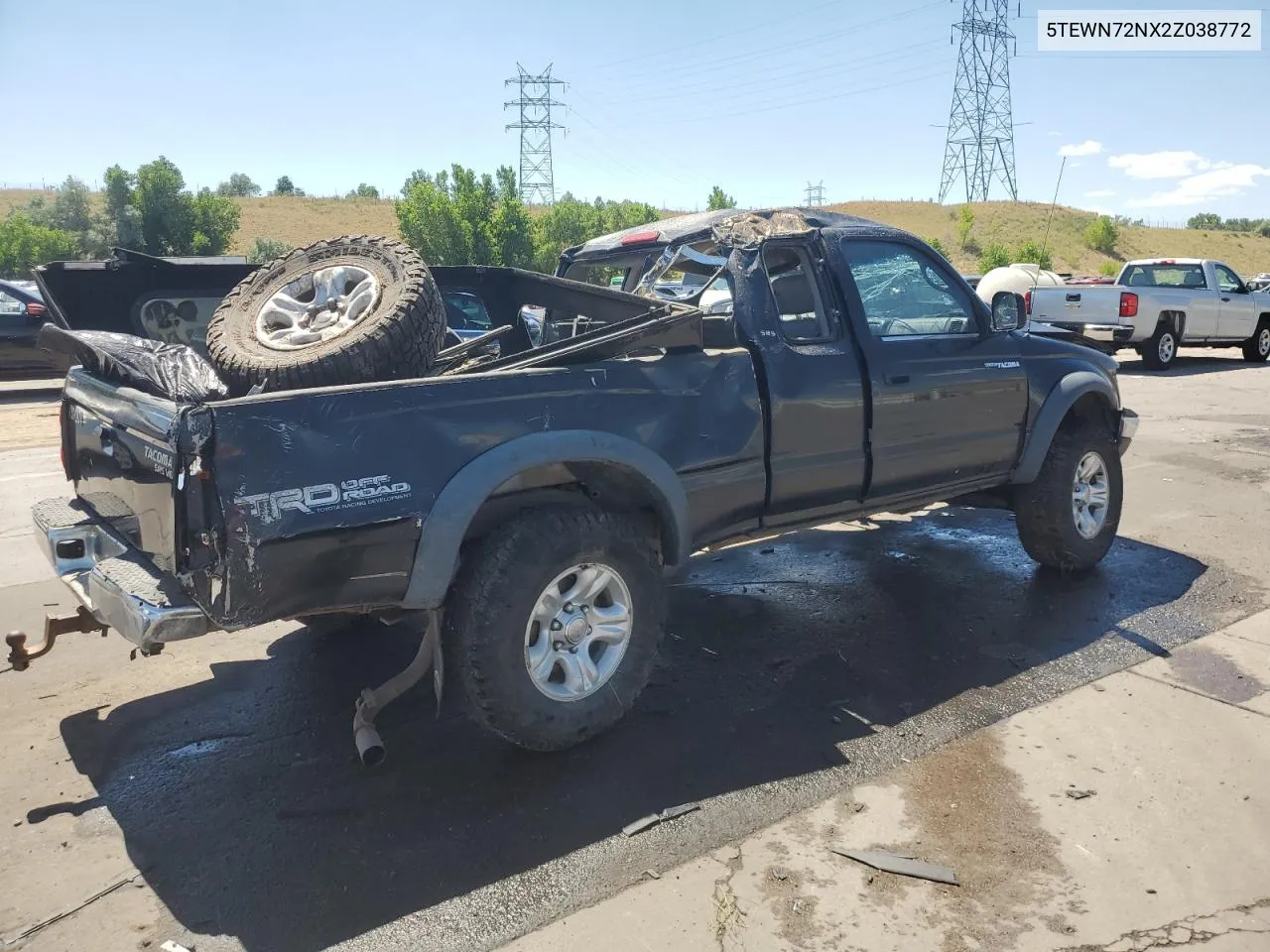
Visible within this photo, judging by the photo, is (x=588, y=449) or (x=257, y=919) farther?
(x=588, y=449)

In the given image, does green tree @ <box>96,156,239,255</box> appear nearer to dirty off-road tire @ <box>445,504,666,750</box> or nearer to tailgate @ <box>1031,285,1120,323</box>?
tailgate @ <box>1031,285,1120,323</box>

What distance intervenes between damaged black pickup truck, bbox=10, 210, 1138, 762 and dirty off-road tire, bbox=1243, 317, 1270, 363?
53.9 feet

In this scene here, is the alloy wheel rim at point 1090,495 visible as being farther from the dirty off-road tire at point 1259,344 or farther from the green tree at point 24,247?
the green tree at point 24,247

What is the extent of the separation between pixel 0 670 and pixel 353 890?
8.80 feet

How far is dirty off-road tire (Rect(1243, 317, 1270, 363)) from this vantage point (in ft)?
62.2

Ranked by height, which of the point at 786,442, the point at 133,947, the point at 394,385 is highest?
the point at 394,385

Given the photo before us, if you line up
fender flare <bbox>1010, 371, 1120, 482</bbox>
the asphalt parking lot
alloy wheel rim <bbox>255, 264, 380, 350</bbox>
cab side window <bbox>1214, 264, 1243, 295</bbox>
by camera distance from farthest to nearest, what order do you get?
1. cab side window <bbox>1214, 264, 1243, 295</bbox>
2. fender flare <bbox>1010, 371, 1120, 482</bbox>
3. alloy wheel rim <bbox>255, 264, 380, 350</bbox>
4. the asphalt parking lot

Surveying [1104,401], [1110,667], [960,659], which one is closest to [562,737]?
[960,659]

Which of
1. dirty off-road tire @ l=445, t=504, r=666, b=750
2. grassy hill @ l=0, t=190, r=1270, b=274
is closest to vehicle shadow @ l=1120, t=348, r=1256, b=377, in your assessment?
dirty off-road tire @ l=445, t=504, r=666, b=750

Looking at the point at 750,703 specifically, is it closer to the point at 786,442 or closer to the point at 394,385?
the point at 786,442

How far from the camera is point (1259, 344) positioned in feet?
62.7

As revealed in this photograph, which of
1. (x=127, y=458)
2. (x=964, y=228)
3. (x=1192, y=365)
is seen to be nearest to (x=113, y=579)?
(x=127, y=458)

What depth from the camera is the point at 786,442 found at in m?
4.33

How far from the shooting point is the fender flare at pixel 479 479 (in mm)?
3232
